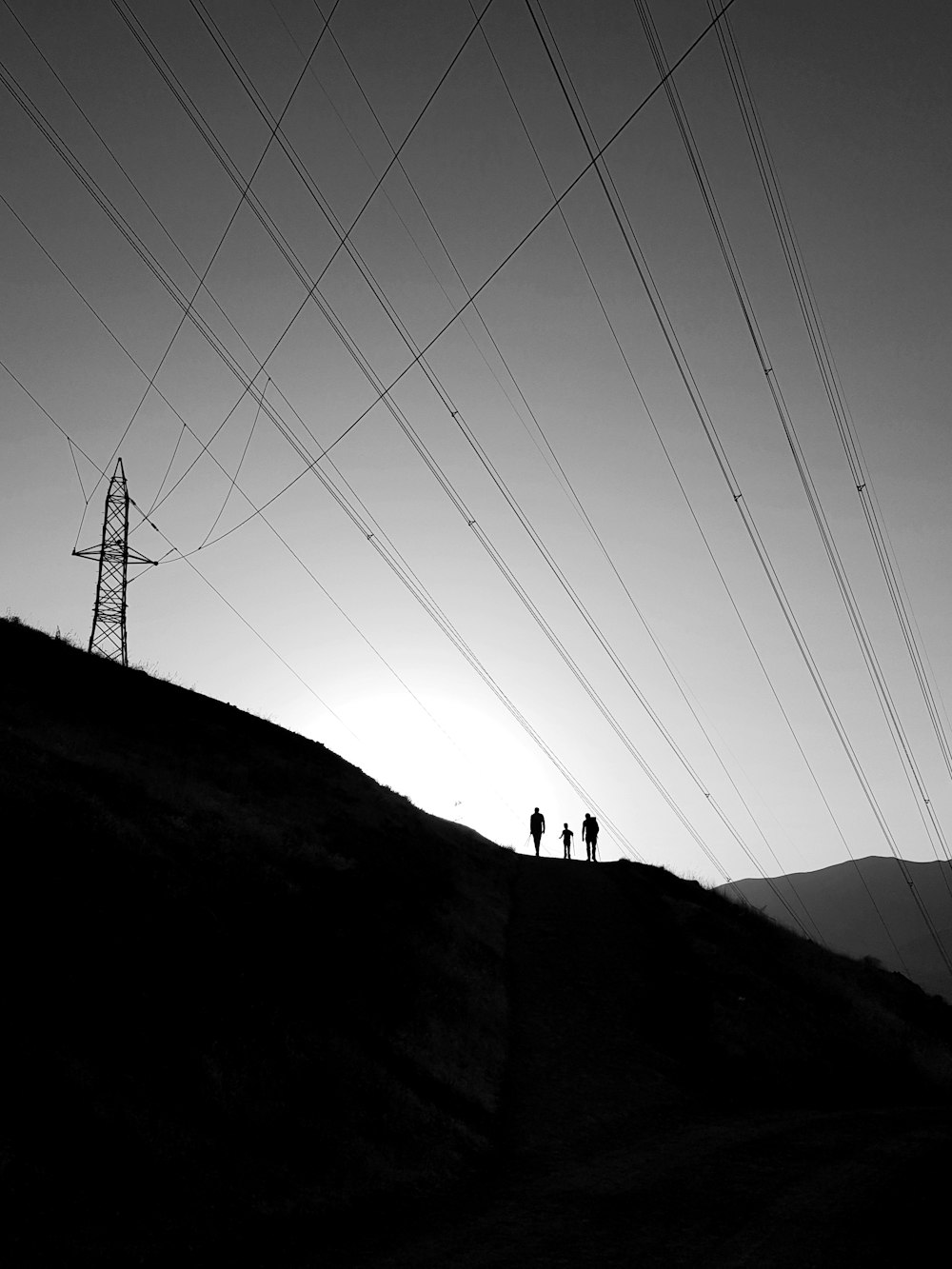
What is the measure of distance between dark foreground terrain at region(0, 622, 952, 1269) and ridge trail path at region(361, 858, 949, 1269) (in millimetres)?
Result: 75

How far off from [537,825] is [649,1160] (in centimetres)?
2802

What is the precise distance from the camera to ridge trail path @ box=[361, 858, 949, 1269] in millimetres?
10531

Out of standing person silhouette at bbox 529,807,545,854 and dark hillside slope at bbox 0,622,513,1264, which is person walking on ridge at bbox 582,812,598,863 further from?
dark hillside slope at bbox 0,622,513,1264

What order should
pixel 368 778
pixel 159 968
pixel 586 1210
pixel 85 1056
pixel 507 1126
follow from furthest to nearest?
pixel 368 778
pixel 507 1126
pixel 159 968
pixel 586 1210
pixel 85 1056

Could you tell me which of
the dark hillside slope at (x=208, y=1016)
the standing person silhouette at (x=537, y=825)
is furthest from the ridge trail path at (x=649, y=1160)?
the standing person silhouette at (x=537, y=825)

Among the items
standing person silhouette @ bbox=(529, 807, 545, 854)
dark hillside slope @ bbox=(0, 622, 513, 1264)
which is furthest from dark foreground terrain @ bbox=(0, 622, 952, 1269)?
standing person silhouette @ bbox=(529, 807, 545, 854)

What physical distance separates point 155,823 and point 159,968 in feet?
20.0

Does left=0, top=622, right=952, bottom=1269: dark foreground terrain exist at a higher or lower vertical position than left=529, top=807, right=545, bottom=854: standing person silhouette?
lower

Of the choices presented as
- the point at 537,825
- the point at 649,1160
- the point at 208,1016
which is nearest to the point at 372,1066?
the point at 208,1016

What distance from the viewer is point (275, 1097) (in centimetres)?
1233

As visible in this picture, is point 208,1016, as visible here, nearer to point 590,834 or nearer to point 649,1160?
point 649,1160

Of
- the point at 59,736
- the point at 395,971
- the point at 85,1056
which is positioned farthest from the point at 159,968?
the point at 59,736

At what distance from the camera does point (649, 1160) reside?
1452 centimetres

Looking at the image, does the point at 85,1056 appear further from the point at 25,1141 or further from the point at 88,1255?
the point at 88,1255
